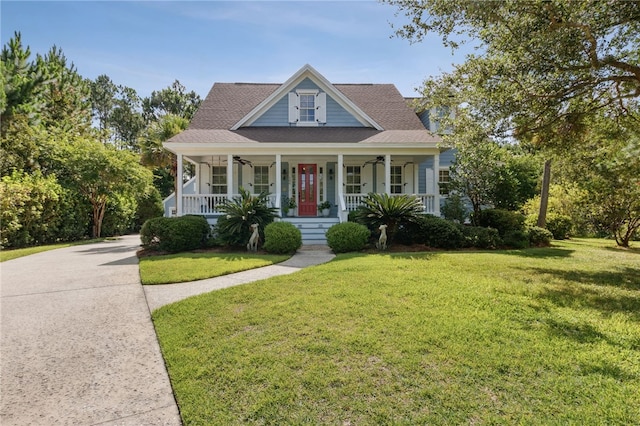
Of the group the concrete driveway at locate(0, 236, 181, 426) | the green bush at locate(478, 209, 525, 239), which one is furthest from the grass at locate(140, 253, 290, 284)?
the green bush at locate(478, 209, 525, 239)

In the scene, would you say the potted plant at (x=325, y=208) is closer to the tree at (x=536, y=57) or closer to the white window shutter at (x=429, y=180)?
the white window shutter at (x=429, y=180)

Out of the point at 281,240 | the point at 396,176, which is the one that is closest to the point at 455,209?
the point at 396,176

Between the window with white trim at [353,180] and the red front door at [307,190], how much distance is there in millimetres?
1668

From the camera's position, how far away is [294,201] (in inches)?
596

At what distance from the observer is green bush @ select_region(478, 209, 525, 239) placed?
1217 cm

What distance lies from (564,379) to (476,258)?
5931 mm

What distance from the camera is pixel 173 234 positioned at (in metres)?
10.4

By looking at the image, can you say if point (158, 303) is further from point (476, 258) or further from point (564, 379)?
point (476, 258)

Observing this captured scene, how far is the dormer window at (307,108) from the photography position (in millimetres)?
15688

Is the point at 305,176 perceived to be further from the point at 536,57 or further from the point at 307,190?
the point at 536,57

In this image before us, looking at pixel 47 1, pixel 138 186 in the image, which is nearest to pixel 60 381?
pixel 47 1

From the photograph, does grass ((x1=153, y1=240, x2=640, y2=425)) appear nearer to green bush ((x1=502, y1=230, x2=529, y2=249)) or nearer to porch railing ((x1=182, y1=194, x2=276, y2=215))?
green bush ((x1=502, y1=230, x2=529, y2=249))

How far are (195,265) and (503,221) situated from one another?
36.0 feet

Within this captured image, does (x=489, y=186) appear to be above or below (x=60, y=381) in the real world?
above
